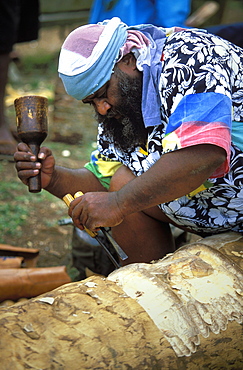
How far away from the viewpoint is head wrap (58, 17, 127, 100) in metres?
1.92

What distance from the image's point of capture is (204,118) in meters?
1.75

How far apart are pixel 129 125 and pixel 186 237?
3.87 feet

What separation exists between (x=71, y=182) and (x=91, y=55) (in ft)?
3.10

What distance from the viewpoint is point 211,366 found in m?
1.71

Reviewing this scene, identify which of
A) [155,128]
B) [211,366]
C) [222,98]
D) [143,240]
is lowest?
[143,240]

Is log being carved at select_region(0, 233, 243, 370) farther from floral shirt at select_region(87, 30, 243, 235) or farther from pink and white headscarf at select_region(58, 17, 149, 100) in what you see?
pink and white headscarf at select_region(58, 17, 149, 100)

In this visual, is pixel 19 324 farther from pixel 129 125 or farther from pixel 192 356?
pixel 129 125

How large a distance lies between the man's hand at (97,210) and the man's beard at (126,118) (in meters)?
0.38

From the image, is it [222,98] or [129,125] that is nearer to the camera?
[222,98]

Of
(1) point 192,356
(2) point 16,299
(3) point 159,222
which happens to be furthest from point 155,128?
(2) point 16,299

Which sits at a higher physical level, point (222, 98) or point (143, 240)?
point (222, 98)

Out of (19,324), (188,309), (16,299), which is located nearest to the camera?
(19,324)

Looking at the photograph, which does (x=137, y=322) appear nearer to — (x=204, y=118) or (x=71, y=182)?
(x=204, y=118)

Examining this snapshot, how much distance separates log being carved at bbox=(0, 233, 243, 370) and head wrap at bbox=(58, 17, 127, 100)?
840mm
